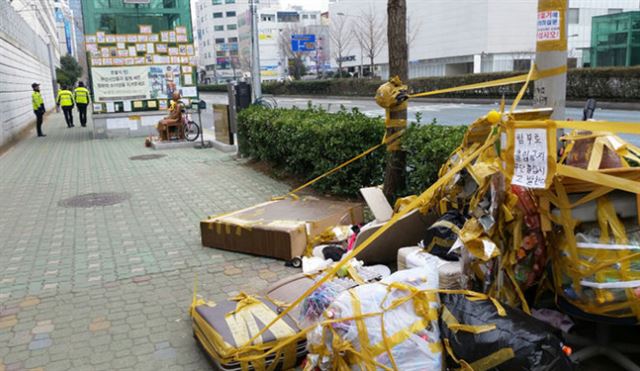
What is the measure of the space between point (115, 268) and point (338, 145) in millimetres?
3293

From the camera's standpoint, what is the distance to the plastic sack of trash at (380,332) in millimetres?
2799

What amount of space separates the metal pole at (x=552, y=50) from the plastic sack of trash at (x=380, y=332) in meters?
1.74

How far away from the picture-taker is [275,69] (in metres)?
98.7

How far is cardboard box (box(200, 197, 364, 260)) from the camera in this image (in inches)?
208

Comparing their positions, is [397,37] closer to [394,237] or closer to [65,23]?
[394,237]

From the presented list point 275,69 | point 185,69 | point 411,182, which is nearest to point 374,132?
point 411,182

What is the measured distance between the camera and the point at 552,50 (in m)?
3.71

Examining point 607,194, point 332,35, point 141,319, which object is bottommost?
point 141,319

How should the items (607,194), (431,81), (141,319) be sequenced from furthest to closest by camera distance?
(431,81), (141,319), (607,194)

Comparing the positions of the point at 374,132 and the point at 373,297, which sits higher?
the point at 374,132

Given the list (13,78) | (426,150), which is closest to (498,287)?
(426,150)

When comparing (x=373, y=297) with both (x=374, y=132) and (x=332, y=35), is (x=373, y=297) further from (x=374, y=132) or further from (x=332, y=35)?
(x=332, y=35)

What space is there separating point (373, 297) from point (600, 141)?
1.67 meters

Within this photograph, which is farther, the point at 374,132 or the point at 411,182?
the point at 374,132
